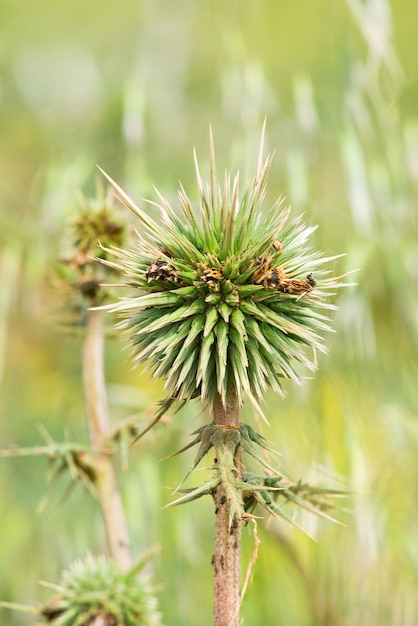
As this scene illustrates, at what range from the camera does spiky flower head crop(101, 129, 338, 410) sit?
815 millimetres

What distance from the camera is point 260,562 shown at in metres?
2.36

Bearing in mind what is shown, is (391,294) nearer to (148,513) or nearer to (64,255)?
(148,513)

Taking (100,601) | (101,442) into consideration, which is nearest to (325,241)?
(101,442)

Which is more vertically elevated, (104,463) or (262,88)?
(262,88)

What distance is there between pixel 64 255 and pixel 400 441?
5.05ft

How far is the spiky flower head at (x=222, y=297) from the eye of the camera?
0.81m

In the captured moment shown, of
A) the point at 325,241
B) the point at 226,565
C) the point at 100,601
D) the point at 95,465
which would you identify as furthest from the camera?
the point at 325,241

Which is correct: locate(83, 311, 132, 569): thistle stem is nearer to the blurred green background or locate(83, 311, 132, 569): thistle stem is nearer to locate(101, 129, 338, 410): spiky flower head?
locate(101, 129, 338, 410): spiky flower head

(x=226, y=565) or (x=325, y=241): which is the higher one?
(x=325, y=241)

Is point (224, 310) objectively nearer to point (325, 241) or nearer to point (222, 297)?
point (222, 297)

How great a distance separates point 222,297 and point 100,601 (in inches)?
19.9

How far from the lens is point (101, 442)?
4.18 feet

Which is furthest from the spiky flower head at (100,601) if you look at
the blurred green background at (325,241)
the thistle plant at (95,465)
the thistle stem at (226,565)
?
the blurred green background at (325,241)

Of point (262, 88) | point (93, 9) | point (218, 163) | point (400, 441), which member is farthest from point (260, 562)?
point (93, 9)
